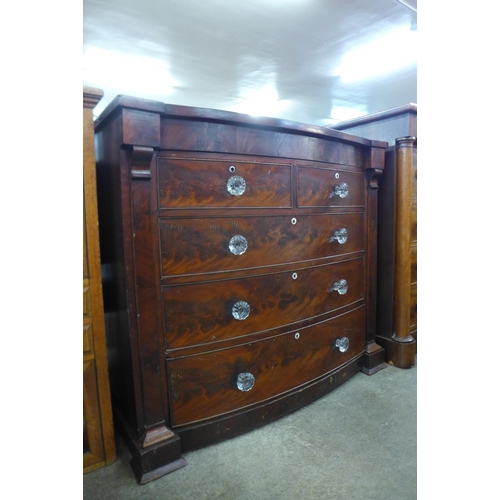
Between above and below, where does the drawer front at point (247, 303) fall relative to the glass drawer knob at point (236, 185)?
below

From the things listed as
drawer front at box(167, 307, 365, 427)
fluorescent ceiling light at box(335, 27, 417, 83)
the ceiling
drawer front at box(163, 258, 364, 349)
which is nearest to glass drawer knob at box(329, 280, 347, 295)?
drawer front at box(163, 258, 364, 349)

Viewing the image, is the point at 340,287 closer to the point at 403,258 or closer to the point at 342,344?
the point at 342,344

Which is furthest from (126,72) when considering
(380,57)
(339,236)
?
(339,236)

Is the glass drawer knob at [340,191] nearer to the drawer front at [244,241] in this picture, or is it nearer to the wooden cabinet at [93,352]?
the drawer front at [244,241]

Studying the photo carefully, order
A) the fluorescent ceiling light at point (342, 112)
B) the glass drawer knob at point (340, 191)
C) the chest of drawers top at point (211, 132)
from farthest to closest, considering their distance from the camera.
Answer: the fluorescent ceiling light at point (342, 112)
the glass drawer knob at point (340, 191)
the chest of drawers top at point (211, 132)

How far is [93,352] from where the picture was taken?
1.16 metres

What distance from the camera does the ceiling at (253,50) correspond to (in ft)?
9.34

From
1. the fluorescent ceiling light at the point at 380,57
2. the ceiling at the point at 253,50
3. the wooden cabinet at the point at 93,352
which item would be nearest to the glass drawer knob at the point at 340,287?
the wooden cabinet at the point at 93,352

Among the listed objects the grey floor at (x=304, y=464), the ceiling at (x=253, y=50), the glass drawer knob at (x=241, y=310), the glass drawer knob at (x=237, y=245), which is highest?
the ceiling at (x=253, y=50)

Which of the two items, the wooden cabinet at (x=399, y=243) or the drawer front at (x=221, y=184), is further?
the wooden cabinet at (x=399, y=243)

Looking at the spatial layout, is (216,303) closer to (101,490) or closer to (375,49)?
(101,490)

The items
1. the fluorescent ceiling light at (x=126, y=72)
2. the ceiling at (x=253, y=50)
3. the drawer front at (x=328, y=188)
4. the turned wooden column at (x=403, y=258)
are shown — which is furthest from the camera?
the fluorescent ceiling light at (x=126, y=72)

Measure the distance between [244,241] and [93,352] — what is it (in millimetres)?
650
